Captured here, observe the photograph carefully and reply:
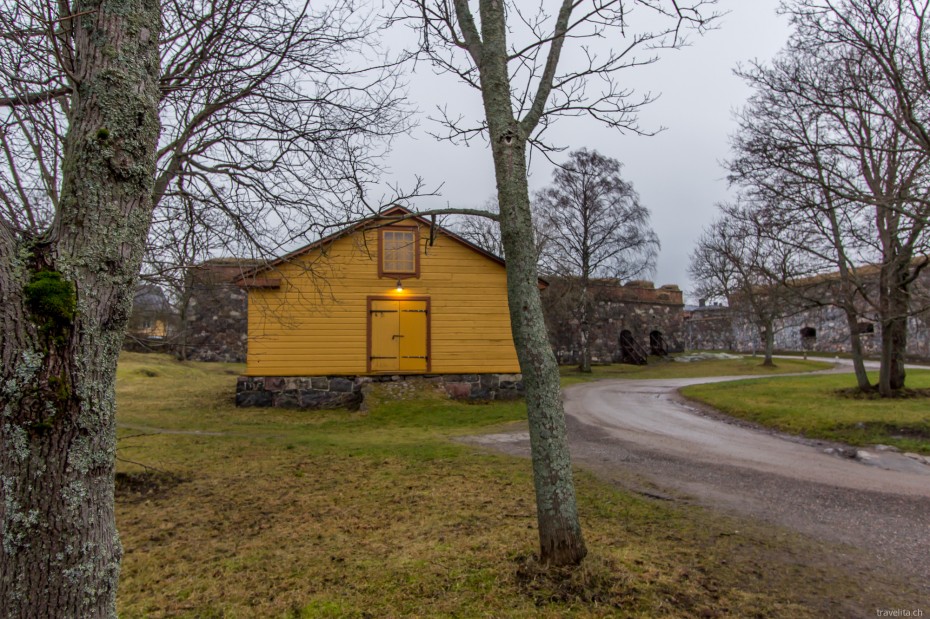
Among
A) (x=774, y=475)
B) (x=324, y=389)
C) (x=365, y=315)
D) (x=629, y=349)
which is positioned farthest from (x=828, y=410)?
(x=629, y=349)

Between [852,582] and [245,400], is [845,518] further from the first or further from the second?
[245,400]

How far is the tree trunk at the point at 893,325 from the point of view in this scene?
41.0 ft

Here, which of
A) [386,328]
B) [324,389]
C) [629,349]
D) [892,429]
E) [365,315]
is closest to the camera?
[892,429]

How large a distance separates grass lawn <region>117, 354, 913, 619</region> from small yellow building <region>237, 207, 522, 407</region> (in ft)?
21.3

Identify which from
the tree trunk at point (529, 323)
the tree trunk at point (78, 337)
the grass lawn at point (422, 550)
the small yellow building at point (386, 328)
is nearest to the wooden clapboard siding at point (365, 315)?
the small yellow building at point (386, 328)

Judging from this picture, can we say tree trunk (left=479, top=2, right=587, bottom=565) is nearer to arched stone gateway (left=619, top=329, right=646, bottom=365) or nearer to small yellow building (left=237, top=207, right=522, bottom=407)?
small yellow building (left=237, top=207, right=522, bottom=407)

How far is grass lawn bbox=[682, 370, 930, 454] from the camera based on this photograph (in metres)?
9.42

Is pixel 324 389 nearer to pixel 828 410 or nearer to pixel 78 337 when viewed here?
pixel 828 410

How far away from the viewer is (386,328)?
15375 millimetres

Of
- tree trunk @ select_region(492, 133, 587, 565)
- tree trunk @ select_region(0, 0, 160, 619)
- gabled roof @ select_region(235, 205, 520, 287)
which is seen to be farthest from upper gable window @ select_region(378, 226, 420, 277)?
tree trunk @ select_region(0, 0, 160, 619)

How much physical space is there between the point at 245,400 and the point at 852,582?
13.9 meters

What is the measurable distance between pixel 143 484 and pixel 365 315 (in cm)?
898

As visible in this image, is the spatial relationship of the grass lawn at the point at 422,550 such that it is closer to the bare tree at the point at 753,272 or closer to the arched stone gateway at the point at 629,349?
the bare tree at the point at 753,272

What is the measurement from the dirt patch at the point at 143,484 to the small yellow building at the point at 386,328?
7.67 meters
